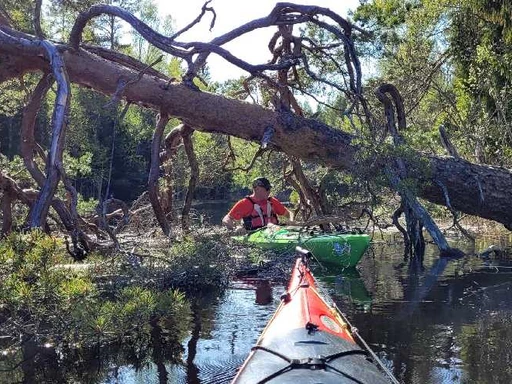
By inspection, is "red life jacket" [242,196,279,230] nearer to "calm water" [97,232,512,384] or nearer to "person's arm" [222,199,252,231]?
"person's arm" [222,199,252,231]

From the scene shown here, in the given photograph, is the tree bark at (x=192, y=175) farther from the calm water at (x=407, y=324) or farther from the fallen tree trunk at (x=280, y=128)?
the calm water at (x=407, y=324)

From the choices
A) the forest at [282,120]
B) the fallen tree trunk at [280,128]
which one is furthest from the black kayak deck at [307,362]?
the fallen tree trunk at [280,128]

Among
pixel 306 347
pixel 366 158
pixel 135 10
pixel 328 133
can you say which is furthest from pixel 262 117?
pixel 135 10

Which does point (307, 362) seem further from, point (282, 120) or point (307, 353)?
point (282, 120)

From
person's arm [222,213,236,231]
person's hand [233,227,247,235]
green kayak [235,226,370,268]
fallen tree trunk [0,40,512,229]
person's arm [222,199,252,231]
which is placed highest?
fallen tree trunk [0,40,512,229]

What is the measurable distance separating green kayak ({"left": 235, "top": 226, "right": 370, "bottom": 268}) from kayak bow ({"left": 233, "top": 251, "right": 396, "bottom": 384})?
193 inches

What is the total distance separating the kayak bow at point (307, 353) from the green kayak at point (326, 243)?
193 inches

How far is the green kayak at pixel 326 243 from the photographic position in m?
10.1

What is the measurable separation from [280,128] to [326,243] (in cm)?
182

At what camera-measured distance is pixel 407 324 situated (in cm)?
707

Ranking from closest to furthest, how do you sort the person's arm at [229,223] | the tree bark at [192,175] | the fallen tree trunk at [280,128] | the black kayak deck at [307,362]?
the black kayak deck at [307,362] → the fallen tree trunk at [280,128] → the person's arm at [229,223] → the tree bark at [192,175]

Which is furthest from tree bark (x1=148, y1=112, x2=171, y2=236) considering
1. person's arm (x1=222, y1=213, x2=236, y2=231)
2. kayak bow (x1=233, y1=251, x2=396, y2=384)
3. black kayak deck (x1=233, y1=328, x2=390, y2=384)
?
black kayak deck (x1=233, y1=328, x2=390, y2=384)

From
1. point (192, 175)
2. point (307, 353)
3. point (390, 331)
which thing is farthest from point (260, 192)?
point (307, 353)

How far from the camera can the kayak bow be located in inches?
137
